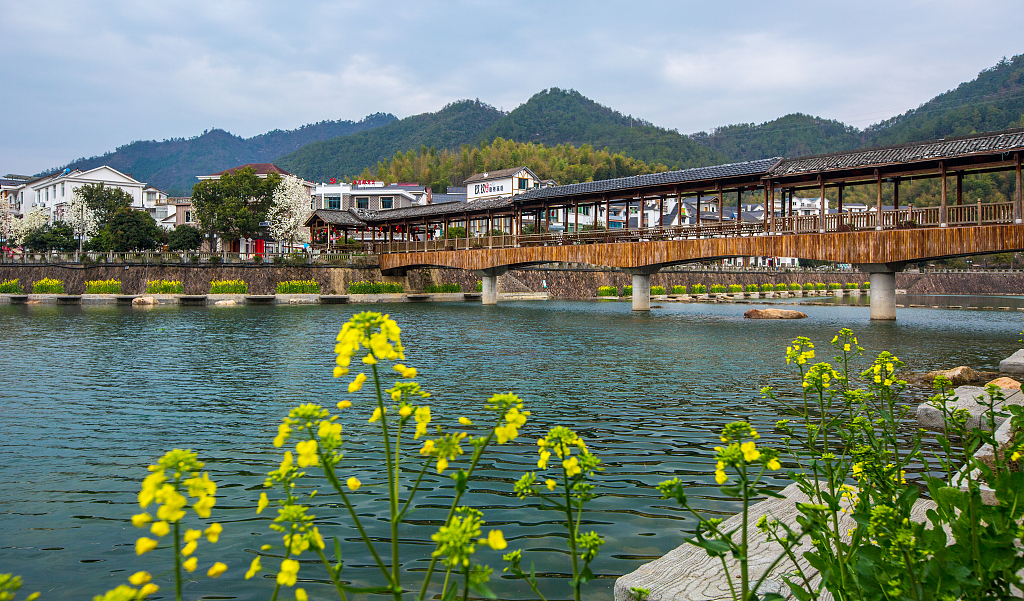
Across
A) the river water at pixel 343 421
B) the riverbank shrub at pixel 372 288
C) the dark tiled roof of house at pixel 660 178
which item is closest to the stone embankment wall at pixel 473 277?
the riverbank shrub at pixel 372 288

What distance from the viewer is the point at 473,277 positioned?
54156 mm

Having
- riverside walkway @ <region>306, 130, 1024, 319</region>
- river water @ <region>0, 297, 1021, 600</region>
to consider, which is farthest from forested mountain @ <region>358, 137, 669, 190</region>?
river water @ <region>0, 297, 1021, 600</region>

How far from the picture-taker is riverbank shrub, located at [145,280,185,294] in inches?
1591

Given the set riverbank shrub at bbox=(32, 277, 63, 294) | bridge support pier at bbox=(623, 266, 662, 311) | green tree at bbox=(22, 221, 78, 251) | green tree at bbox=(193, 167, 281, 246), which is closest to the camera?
bridge support pier at bbox=(623, 266, 662, 311)

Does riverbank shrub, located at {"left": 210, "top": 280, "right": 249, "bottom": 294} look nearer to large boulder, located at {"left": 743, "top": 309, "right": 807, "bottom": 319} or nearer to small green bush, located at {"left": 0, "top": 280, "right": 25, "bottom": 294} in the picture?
small green bush, located at {"left": 0, "top": 280, "right": 25, "bottom": 294}

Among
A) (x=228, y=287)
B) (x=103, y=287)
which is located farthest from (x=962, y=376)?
(x=103, y=287)

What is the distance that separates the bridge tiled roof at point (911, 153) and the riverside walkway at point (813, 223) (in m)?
0.04

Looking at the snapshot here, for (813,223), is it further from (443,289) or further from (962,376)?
(443,289)

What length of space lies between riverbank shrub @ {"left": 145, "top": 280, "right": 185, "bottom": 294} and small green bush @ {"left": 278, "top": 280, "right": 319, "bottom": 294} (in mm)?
5945

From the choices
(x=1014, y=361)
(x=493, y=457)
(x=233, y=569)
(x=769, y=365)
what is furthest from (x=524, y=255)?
(x=233, y=569)

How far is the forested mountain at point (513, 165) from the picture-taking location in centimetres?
9225

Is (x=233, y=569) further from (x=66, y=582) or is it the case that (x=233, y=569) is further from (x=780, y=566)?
(x=780, y=566)

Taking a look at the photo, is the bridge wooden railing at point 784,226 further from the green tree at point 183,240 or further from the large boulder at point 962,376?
the green tree at point 183,240

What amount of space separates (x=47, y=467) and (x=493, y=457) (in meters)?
4.83
